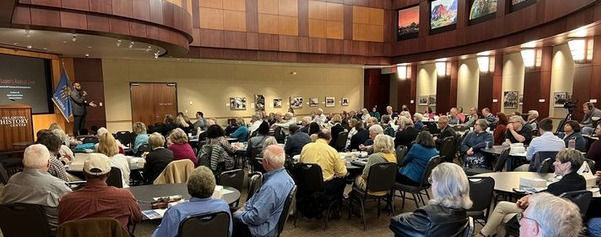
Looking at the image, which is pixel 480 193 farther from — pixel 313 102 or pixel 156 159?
pixel 313 102

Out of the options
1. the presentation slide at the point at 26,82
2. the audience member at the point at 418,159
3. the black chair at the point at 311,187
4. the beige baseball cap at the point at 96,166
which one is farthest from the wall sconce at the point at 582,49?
the presentation slide at the point at 26,82

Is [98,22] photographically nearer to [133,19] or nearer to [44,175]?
[133,19]

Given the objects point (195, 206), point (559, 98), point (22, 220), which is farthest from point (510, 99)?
point (22, 220)

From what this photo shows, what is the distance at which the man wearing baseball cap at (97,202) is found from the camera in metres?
2.58

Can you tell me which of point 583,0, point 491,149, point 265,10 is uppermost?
point 265,10

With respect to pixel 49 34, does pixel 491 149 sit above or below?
below

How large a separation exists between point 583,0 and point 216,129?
7293mm

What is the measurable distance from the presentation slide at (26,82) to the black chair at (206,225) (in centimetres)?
1008

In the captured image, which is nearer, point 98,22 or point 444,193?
point 444,193

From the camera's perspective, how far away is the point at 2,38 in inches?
310

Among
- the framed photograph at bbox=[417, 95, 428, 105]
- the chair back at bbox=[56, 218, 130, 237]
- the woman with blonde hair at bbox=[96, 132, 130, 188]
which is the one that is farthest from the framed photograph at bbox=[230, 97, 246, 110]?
the chair back at bbox=[56, 218, 130, 237]

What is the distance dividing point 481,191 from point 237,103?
42.1 feet

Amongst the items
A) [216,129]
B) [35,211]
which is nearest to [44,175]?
[35,211]

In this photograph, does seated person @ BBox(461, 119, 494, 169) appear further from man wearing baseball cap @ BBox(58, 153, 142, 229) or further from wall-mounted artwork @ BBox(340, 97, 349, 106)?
wall-mounted artwork @ BBox(340, 97, 349, 106)
